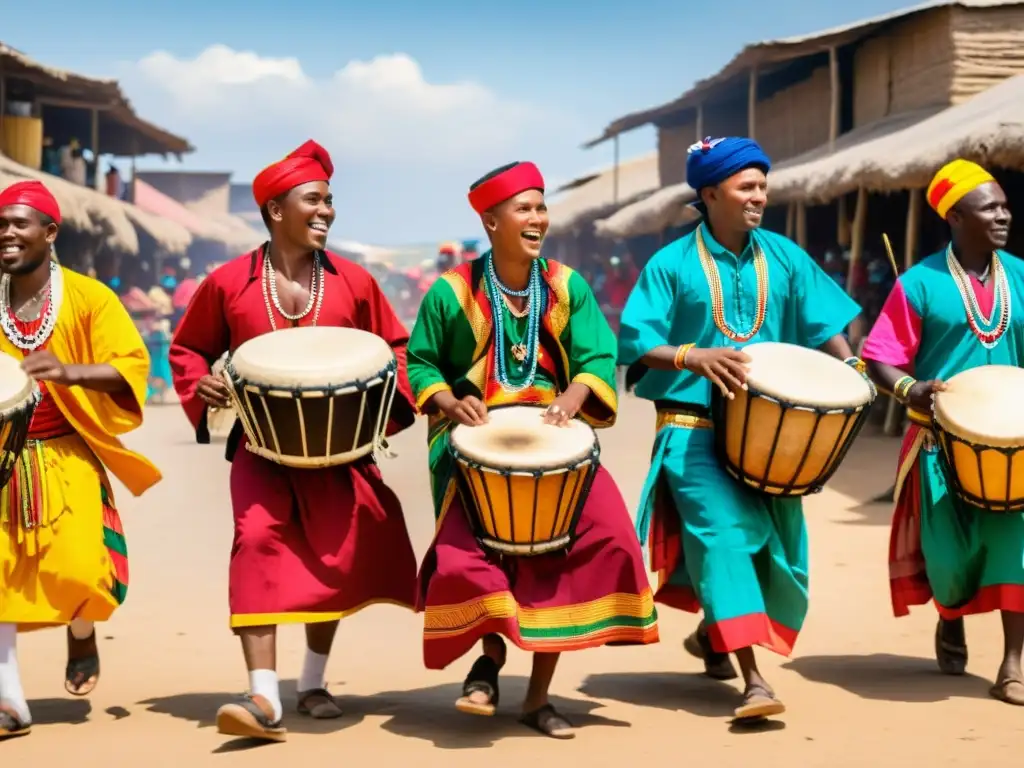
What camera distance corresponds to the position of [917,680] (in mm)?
6195

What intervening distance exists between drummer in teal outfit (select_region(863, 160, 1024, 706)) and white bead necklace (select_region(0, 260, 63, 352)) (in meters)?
3.04

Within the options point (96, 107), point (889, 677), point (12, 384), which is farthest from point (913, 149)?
point (96, 107)

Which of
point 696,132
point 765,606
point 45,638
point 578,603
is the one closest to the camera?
point 578,603

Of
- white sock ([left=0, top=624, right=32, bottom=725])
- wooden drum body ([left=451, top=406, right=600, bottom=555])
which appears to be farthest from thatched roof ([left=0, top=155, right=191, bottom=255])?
wooden drum body ([left=451, top=406, right=600, bottom=555])

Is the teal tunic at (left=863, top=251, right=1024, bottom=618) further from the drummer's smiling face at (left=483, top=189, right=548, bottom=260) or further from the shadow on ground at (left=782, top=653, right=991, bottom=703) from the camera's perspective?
the drummer's smiling face at (left=483, top=189, right=548, bottom=260)

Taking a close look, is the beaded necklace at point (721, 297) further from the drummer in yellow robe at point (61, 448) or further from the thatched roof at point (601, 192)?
the thatched roof at point (601, 192)

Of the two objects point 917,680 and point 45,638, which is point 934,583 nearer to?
point 917,680

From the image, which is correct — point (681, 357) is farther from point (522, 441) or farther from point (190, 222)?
point (190, 222)

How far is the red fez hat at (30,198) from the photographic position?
5.59 m

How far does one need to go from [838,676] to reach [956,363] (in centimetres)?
130

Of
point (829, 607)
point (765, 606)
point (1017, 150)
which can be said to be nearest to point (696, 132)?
point (1017, 150)

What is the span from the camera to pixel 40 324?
5648 millimetres

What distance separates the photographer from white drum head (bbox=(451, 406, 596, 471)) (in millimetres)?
5074

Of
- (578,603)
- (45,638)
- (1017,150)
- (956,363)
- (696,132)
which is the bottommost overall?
(45,638)
